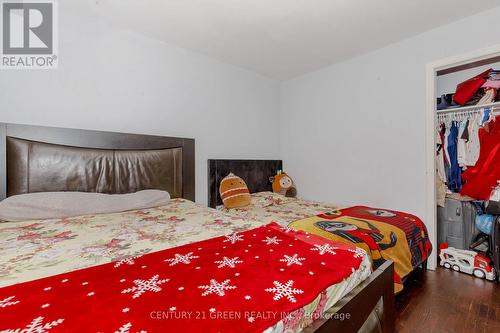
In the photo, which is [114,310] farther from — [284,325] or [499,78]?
[499,78]

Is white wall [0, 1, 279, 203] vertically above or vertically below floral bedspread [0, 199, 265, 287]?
above

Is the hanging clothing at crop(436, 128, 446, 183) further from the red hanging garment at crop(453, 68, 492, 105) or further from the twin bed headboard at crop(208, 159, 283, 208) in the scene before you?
the twin bed headboard at crop(208, 159, 283, 208)

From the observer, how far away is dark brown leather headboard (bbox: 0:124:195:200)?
178 centimetres

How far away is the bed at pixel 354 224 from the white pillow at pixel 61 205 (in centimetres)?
92

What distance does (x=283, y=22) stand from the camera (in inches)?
88.4

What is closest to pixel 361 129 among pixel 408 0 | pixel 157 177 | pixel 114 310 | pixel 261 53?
pixel 408 0

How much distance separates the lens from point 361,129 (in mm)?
2912

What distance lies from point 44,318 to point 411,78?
3242 mm

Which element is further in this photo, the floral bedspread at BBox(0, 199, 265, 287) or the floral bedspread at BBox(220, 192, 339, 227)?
the floral bedspread at BBox(220, 192, 339, 227)

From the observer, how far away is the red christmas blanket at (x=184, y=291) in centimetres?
58

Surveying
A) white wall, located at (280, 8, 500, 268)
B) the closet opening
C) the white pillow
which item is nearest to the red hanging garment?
the closet opening

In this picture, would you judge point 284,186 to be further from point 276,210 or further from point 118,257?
point 118,257

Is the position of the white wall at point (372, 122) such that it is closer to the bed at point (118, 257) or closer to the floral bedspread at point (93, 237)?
the bed at point (118, 257)

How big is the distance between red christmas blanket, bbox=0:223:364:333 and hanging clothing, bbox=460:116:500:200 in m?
2.22
